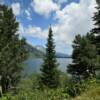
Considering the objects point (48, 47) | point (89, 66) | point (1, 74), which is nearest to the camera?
point (1, 74)

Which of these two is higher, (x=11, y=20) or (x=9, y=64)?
(x=11, y=20)

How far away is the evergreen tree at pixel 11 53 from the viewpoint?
48.0 m

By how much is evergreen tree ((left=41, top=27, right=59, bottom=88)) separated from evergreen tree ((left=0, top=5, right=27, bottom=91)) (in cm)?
472

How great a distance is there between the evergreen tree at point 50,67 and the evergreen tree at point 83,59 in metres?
7.81

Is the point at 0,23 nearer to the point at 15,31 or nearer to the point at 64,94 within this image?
the point at 15,31

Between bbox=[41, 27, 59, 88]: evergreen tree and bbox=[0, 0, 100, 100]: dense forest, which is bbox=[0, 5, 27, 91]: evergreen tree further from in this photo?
bbox=[41, 27, 59, 88]: evergreen tree

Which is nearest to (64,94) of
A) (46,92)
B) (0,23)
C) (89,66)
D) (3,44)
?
(46,92)

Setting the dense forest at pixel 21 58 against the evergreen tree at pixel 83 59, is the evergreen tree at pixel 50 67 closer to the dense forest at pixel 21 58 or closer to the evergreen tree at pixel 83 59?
the dense forest at pixel 21 58

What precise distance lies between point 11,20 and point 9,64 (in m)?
7.60

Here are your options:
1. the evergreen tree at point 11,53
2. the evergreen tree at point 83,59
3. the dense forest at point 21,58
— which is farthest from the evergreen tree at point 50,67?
the evergreen tree at point 83,59

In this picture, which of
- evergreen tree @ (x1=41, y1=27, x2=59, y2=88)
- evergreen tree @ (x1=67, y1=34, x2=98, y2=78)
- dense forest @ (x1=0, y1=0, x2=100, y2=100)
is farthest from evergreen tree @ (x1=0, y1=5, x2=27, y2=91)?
evergreen tree @ (x1=67, y1=34, x2=98, y2=78)

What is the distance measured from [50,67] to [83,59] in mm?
8991

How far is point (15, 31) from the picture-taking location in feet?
167

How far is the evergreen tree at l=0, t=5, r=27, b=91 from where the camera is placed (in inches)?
1890
